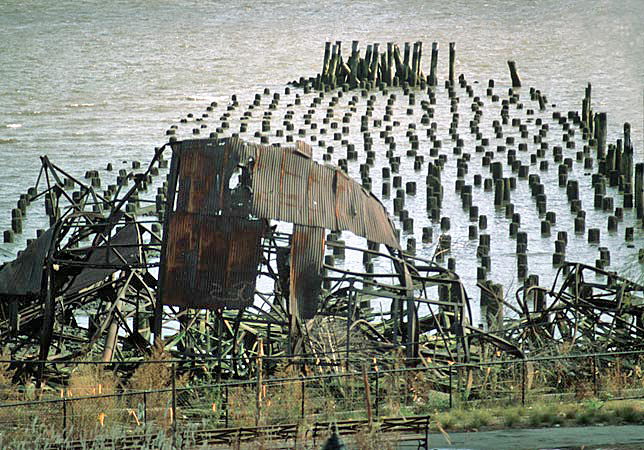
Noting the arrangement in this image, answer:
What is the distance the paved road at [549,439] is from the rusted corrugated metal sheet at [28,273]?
22.4 ft

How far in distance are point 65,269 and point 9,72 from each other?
65.1 m

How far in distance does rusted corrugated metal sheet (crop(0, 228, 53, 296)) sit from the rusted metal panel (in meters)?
2.31

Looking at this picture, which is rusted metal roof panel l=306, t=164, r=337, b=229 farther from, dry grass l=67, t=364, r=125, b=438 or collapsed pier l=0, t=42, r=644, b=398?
dry grass l=67, t=364, r=125, b=438

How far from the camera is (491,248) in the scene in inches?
1414

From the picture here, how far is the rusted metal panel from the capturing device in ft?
60.3

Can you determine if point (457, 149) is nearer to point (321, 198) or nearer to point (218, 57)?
point (321, 198)

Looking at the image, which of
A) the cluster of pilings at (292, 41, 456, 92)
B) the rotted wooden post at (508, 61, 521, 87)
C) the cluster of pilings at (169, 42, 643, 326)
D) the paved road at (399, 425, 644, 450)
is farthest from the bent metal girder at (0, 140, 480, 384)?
the rotted wooden post at (508, 61, 521, 87)

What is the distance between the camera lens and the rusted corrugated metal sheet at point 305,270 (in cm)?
1850

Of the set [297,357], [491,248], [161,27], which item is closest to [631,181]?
[491,248]

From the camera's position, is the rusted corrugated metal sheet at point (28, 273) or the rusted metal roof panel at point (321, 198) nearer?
the rusted metal roof panel at point (321, 198)

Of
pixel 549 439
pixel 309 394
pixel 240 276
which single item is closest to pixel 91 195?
pixel 240 276

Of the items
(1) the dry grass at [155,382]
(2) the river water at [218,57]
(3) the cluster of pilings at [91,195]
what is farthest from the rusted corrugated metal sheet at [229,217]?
(2) the river water at [218,57]

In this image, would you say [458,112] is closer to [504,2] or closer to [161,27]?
[161,27]

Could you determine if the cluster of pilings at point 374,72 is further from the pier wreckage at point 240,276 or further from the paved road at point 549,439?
→ the paved road at point 549,439
